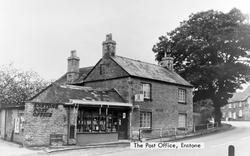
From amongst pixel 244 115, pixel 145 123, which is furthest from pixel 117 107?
pixel 244 115

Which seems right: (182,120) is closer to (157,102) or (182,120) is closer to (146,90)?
(157,102)

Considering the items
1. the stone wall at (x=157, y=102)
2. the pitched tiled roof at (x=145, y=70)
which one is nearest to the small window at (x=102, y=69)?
the stone wall at (x=157, y=102)

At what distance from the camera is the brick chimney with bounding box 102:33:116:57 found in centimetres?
2733

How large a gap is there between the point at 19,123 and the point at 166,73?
15.4 meters

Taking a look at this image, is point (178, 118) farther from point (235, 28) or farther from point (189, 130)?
point (235, 28)

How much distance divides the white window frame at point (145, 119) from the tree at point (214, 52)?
471 inches

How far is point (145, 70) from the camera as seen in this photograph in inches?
1109

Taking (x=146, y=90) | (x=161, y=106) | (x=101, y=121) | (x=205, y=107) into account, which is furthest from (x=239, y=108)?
(x=101, y=121)

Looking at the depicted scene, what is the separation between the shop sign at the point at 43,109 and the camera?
63.7 ft

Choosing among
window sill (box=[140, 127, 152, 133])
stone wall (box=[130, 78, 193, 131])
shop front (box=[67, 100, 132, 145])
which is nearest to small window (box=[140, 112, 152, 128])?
A: window sill (box=[140, 127, 152, 133])

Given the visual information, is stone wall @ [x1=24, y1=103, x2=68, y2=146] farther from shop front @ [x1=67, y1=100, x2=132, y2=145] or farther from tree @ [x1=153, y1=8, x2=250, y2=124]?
tree @ [x1=153, y1=8, x2=250, y2=124]

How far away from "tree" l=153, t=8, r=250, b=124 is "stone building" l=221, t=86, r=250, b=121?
106ft

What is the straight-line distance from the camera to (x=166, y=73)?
102ft

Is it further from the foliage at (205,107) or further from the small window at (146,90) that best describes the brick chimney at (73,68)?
the foliage at (205,107)
